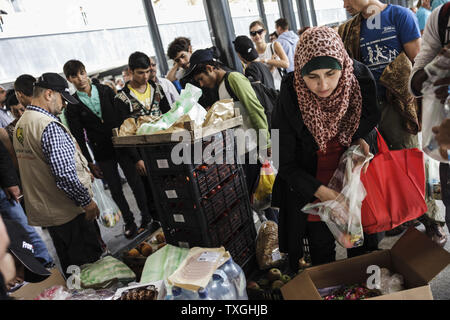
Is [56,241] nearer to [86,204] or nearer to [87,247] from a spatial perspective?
[87,247]

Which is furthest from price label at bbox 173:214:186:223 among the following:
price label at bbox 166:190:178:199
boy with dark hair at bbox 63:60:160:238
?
boy with dark hair at bbox 63:60:160:238

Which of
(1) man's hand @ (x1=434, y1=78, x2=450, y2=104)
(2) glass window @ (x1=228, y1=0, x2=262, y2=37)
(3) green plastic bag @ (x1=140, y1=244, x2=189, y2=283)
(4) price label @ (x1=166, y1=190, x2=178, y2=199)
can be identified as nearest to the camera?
(1) man's hand @ (x1=434, y1=78, x2=450, y2=104)

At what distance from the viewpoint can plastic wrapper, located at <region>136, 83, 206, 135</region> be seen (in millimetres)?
2182

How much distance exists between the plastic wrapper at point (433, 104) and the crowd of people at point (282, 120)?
39mm

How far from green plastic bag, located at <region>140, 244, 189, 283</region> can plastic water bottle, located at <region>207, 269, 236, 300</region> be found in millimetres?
443

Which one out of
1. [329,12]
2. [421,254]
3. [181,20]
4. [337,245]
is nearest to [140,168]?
[337,245]

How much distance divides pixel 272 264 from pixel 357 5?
77.9 inches

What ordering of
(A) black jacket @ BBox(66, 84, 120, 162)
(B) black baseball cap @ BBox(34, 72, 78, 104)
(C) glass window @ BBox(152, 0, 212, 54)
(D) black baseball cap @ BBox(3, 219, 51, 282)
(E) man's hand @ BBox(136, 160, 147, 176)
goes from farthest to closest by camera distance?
(C) glass window @ BBox(152, 0, 212, 54) → (E) man's hand @ BBox(136, 160, 147, 176) → (A) black jacket @ BBox(66, 84, 120, 162) → (B) black baseball cap @ BBox(34, 72, 78, 104) → (D) black baseball cap @ BBox(3, 219, 51, 282)

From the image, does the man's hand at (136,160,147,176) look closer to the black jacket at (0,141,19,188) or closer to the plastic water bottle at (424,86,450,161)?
the black jacket at (0,141,19,188)

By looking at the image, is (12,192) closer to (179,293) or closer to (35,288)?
(35,288)

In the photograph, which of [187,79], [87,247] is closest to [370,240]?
[187,79]

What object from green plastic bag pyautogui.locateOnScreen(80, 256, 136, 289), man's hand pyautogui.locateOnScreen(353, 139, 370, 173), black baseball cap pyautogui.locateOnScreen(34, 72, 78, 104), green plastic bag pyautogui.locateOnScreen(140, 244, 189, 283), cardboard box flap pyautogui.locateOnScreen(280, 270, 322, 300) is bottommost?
green plastic bag pyautogui.locateOnScreen(80, 256, 136, 289)

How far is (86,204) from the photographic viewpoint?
2445 millimetres

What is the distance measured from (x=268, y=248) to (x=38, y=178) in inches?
71.7
